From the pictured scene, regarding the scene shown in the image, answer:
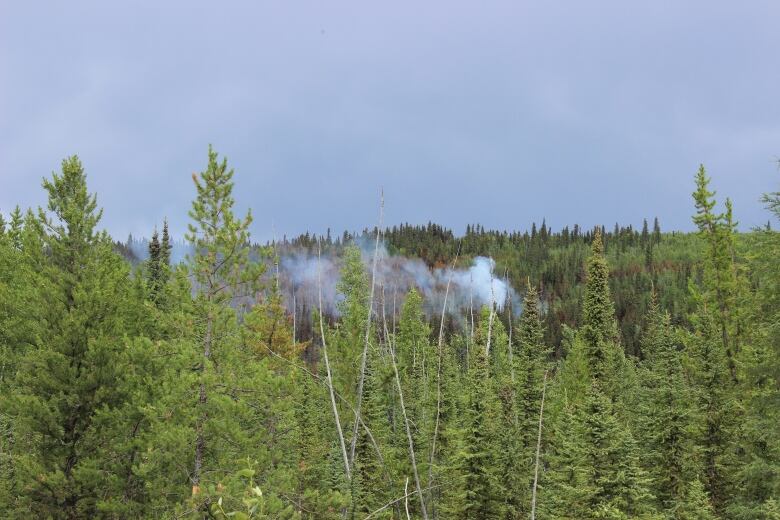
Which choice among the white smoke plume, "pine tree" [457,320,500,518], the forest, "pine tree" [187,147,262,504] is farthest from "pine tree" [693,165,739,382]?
the white smoke plume

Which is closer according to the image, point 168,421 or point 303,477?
point 168,421

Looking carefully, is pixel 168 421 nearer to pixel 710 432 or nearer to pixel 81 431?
pixel 81 431

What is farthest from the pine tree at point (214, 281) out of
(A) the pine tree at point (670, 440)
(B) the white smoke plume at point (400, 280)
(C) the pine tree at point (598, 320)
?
(B) the white smoke plume at point (400, 280)

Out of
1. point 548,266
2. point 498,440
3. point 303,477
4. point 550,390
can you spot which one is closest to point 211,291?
point 498,440

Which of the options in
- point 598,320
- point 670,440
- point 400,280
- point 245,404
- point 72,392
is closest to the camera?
point 245,404

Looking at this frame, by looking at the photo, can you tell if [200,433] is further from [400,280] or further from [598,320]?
[400,280]

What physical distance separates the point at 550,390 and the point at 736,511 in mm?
14961

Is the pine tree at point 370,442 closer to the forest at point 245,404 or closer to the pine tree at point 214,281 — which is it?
the forest at point 245,404

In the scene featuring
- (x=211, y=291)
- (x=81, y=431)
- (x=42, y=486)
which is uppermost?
(x=211, y=291)

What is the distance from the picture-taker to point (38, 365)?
1733 cm

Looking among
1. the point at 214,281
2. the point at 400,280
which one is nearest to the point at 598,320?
the point at 214,281

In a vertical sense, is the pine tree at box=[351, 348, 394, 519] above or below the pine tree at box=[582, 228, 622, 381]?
below

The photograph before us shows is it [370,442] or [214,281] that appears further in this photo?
[370,442]

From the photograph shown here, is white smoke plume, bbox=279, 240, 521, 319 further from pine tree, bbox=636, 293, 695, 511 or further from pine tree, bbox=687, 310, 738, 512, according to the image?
pine tree, bbox=687, 310, 738, 512
